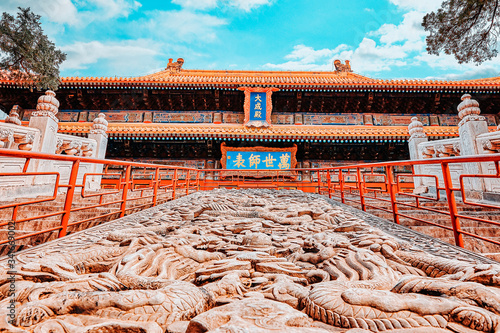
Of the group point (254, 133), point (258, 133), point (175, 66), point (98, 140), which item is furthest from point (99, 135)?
point (175, 66)

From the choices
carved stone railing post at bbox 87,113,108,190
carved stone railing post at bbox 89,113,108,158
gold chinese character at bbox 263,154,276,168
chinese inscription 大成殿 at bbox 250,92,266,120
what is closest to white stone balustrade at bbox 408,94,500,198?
gold chinese character at bbox 263,154,276,168

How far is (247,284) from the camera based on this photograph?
1722 millimetres

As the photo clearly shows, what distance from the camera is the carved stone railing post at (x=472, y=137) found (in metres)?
5.39

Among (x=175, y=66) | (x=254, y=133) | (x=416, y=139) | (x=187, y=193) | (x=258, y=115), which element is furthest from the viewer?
(x=175, y=66)

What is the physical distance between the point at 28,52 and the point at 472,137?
1453 cm

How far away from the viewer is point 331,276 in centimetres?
182

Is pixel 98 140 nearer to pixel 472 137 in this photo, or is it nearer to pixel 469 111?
pixel 472 137

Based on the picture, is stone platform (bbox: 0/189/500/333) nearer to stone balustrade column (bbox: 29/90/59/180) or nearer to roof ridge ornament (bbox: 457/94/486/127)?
stone balustrade column (bbox: 29/90/59/180)

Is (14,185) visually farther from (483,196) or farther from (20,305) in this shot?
(483,196)

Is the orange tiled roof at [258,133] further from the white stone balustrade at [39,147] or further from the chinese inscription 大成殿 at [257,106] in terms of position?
the chinese inscription 大成殿 at [257,106]

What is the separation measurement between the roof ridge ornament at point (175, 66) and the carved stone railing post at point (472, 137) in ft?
48.5

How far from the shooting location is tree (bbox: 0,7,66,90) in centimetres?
770

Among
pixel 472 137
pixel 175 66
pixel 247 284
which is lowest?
pixel 247 284

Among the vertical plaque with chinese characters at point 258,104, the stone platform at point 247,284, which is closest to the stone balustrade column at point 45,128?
the stone platform at point 247,284
